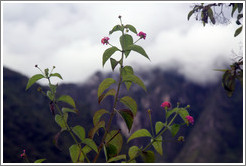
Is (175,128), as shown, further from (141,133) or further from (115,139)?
(115,139)

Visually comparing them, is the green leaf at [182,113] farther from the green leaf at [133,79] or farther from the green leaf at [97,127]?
the green leaf at [97,127]

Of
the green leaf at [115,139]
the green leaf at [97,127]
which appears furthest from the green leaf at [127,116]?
the green leaf at [115,139]

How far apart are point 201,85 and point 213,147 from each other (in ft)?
180

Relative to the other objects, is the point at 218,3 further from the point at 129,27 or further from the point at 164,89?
the point at 164,89

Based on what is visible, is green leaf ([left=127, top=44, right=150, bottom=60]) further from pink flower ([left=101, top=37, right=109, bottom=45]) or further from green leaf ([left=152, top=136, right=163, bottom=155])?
green leaf ([left=152, top=136, right=163, bottom=155])

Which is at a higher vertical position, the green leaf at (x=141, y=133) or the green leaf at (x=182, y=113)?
the green leaf at (x=182, y=113)

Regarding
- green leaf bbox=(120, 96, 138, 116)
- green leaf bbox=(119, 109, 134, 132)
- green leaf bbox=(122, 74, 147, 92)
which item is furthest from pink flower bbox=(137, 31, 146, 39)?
green leaf bbox=(119, 109, 134, 132)

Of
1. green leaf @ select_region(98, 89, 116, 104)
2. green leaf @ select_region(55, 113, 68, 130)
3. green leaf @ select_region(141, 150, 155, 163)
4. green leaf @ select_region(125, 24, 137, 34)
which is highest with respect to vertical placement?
green leaf @ select_region(125, 24, 137, 34)

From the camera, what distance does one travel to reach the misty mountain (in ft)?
226

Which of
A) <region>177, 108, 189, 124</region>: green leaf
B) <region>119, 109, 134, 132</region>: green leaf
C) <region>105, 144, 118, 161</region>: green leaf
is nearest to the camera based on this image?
<region>119, 109, 134, 132</region>: green leaf

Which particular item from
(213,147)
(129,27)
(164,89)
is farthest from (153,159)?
(164,89)

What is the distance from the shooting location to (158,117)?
3349 inches

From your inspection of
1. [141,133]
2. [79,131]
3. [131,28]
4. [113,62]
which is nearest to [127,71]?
[113,62]

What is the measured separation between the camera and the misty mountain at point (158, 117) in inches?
2717
